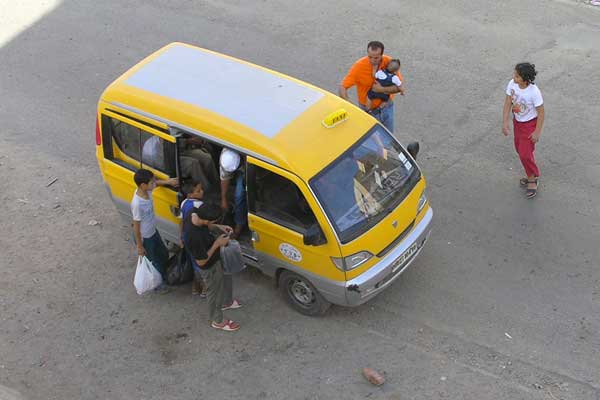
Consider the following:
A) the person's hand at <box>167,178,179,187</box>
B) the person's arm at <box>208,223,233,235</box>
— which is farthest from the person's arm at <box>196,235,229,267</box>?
the person's hand at <box>167,178,179,187</box>

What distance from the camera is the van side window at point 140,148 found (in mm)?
7422

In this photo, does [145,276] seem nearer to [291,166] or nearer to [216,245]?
[216,245]

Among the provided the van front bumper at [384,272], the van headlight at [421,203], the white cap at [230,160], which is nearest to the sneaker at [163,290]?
the white cap at [230,160]

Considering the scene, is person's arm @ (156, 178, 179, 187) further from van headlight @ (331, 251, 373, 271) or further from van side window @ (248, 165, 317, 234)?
van headlight @ (331, 251, 373, 271)

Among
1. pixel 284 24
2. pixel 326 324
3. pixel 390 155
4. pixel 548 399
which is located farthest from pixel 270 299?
pixel 284 24

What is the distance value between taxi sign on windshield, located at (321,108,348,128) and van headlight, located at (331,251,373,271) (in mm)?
1289

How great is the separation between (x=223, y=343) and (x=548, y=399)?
124 inches

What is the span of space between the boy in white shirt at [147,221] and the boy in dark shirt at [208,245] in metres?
0.64

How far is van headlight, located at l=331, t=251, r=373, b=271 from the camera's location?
22.2 feet

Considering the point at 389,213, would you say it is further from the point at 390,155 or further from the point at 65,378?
the point at 65,378

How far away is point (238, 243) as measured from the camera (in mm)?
7277

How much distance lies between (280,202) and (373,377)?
1887 millimetres

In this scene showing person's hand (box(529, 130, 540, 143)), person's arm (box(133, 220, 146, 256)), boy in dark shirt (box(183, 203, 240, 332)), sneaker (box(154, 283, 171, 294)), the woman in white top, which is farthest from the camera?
person's hand (box(529, 130, 540, 143))

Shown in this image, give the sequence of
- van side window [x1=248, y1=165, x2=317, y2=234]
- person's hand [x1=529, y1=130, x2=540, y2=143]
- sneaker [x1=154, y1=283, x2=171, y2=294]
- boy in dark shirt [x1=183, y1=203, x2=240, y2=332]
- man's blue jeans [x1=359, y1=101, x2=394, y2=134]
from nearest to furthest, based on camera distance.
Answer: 1. boy in dark shirt [x1=183, y1=203, x2=240, y2=332]
2. van side window [x1=248, y1=165, x2=317, y2=234]
3. sneaker [x1=154, y1=283, x2=171, y2=294]
4. person's hand [x1=529, y1=130, x2=540, y2=143]
5. man's blue jeans [x1=359, y1=101, x2=394, y2=134]
